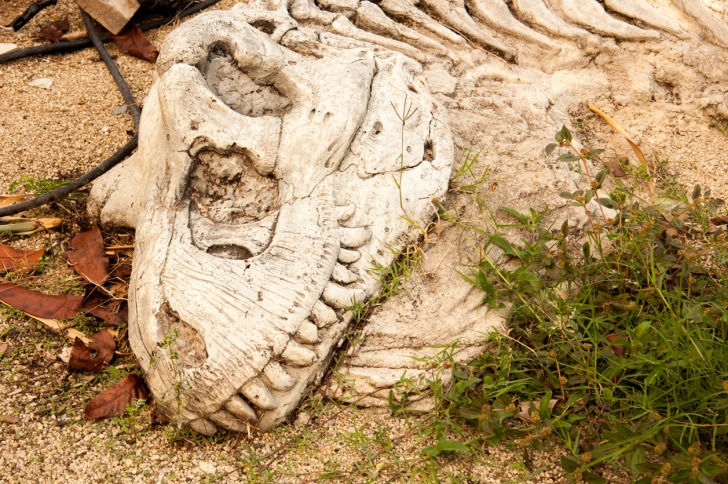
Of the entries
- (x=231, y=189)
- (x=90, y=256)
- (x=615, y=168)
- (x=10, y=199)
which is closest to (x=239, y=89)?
(x=231, y=189)

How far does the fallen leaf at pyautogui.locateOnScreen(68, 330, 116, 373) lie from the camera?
8.11 feet

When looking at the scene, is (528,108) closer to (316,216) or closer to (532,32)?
(532,32)

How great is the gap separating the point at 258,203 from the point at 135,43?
6.31 ft

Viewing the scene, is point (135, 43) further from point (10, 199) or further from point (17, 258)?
point (17, 258)

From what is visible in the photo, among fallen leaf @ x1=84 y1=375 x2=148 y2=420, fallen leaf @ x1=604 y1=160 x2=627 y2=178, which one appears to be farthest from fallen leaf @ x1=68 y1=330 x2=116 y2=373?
fallen leaf @ x1=604 y1=160 x2=627 y2=178

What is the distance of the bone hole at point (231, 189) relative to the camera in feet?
7.95

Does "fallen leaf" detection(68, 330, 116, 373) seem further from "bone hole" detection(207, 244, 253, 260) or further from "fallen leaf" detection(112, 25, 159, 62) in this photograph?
"fallen leaf" detection(112, 25, 159, 62)

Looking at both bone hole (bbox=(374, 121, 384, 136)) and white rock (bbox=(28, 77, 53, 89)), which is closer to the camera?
bone hole (bbox=(374, 121, 384, 136))

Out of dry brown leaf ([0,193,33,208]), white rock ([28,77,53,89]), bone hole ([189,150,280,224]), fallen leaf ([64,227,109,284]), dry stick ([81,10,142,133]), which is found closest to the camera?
bone hole ([189,150,280,224])

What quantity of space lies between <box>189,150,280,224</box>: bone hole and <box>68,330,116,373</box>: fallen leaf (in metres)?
0.56

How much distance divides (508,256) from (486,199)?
0.86 ft

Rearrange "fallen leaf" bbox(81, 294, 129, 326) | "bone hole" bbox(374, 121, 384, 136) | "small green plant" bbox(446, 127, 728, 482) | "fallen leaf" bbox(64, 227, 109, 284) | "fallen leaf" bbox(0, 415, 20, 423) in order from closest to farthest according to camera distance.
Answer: "small green plant" bbox(446, 127, 728, 482)
"fallen leaf" bbox(0, 415, 20, 423)
"bone hole" bbox(374, 121, 384, 136)
"fallen leaf" bbox(81, 294, 129, 326)
"fallen leaf" bbox(64, 227, 109, 284)

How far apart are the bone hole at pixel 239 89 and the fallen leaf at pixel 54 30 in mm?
1774

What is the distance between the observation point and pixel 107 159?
322 cm
